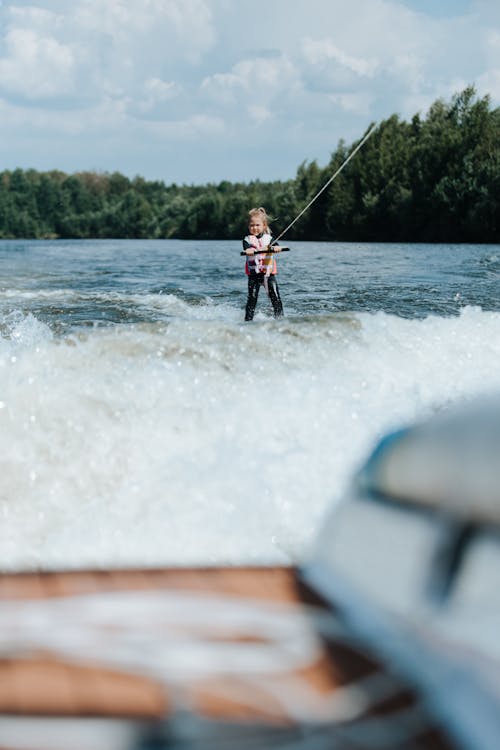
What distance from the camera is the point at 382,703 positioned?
5.11 ft

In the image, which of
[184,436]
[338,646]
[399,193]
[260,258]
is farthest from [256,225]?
[399,193]

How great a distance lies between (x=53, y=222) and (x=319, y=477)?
285ft

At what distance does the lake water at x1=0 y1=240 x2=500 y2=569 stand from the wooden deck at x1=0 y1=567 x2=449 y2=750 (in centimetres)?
107

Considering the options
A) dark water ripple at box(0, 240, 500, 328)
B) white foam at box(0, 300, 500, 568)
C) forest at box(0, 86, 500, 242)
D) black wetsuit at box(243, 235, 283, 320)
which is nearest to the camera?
white foam at box(0, 300, 500, 568)

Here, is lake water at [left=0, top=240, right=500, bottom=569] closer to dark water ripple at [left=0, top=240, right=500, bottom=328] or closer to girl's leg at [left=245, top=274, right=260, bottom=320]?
girl's leg at [left=245, top=274, right=260, bottom=320]

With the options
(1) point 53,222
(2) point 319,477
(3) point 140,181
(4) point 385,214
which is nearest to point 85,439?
(2) point 319,477

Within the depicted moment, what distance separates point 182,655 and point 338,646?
1.16 feet

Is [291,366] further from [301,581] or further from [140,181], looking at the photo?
[140,181]

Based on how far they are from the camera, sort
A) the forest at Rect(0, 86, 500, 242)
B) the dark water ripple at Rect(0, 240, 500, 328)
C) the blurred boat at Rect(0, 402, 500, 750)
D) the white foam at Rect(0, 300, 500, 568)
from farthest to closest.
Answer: the forest at Rect(0, 86, 500, 242) → the dark water ripple at Rect(0, 240, 500, 328) → the white foam at Rect(0, 300, 500, 568) → the blurred boat at Rect(0, 402, 500, 750)

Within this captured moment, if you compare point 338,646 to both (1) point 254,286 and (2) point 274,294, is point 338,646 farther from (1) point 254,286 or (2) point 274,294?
(2) point 274,294

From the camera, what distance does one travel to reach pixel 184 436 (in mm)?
3975

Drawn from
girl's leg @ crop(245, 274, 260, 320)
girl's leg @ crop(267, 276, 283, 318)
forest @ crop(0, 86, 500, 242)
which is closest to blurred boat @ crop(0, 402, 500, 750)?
girl's leg @ crop(245, 274, 260, 320)

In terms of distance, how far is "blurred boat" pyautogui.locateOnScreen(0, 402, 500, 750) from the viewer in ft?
4.82

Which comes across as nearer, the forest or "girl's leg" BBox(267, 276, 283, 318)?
"girl's leg" BBox(267, 276, 283, 318)
